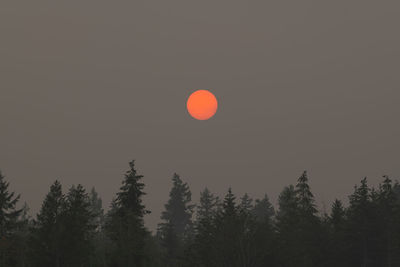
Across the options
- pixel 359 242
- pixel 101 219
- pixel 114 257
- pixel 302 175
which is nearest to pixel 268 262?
pixel 359 242

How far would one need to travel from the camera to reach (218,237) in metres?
63.1

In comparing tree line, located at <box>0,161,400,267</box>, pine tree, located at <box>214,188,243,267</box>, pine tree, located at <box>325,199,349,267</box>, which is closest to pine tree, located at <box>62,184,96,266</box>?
tree line, located at <box>0,161,400,267</box>

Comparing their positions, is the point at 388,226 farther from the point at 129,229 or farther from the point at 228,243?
the point at 129,229

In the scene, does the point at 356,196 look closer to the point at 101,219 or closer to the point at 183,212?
the point at 183,212

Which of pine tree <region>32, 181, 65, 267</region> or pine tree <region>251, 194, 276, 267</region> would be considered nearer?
pine tree <region>32, 181, 65, 267</region>

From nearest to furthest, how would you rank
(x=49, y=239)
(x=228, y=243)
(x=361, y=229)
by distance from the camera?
(x=49, y=239) < (x=228, y=243) < (x=361, y=229)

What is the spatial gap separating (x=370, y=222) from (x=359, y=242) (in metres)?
2.92

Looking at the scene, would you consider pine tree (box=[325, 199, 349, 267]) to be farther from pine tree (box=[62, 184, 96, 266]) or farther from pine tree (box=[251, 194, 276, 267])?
pine tree (box=[62, 184, 96, 266])

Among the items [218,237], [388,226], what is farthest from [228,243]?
[388,226]

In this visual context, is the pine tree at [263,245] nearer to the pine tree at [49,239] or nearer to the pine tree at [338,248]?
the pine tree at [338,248]

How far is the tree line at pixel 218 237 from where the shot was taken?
173 feet

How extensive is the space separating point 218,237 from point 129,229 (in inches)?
515

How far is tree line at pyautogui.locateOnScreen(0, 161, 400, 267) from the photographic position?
52.7 metres

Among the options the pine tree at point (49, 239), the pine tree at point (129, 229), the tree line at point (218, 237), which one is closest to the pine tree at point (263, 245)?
the tree line at point (218, 237)
